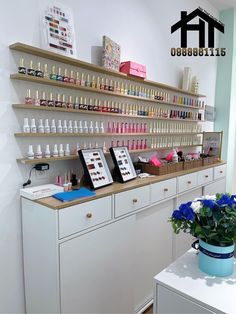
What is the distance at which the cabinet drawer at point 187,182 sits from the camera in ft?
8.08

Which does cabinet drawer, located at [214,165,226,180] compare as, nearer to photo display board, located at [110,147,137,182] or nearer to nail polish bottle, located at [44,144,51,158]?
photo display board, located at [110,147,137,182]

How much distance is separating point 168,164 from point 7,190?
1.47 metres

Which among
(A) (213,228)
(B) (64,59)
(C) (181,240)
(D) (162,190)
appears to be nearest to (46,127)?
(B) (64,59)

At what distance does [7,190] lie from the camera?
162 cm

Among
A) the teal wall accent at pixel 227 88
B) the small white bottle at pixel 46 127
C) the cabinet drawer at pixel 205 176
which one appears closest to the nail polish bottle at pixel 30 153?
the small white bottle at pixel 46 127

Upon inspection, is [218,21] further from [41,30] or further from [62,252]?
[62,252]

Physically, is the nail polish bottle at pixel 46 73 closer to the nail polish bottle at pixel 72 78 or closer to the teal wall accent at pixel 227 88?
the nail polish bottle at pixel 72 78

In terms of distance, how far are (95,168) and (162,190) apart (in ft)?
2.26

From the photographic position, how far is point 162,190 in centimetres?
221

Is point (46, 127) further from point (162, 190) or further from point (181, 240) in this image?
point (181, 240)

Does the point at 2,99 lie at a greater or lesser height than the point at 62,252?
greater

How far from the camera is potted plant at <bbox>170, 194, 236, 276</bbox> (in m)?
1.03

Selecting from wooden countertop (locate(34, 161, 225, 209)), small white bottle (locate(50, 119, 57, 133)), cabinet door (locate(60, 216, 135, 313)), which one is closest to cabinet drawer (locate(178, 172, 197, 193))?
wooden countertop (locate(34, 161, 225, 209))

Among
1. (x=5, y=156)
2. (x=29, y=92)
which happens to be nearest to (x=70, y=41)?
(x=29, y=92)
